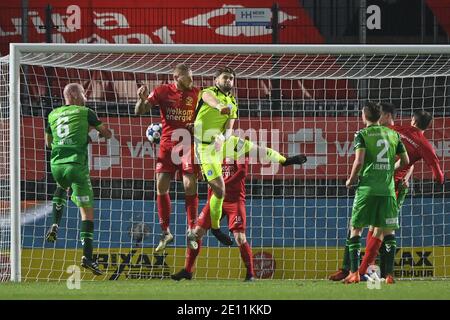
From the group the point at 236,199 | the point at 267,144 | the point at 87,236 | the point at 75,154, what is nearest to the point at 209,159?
the point at 236,199

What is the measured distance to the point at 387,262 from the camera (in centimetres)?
1261

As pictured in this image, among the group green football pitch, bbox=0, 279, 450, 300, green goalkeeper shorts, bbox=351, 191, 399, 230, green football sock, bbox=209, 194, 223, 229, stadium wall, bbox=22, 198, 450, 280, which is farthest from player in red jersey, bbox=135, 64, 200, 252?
stadium wall, bbox=22, 198, 450, 280

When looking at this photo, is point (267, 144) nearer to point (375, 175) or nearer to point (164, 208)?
point (164, 208)

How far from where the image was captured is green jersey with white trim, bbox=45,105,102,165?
13102mm

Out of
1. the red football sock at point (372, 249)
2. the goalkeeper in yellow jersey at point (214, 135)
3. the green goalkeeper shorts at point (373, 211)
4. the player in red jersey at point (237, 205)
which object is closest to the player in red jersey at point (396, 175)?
the red football sock at point (372, 249)

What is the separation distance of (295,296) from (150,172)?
5.87 m

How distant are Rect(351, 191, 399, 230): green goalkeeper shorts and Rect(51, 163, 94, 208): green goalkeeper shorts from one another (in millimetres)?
2885

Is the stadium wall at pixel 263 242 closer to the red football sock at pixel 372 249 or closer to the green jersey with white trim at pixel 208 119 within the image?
the green jersey with white trim at pixel 208 119

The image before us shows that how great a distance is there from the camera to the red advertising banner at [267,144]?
16.2 metres

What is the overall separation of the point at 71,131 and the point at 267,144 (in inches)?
150

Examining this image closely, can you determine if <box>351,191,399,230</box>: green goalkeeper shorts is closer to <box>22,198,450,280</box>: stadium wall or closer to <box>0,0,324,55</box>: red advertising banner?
<box>22,198,450,280</box>: stadium wall

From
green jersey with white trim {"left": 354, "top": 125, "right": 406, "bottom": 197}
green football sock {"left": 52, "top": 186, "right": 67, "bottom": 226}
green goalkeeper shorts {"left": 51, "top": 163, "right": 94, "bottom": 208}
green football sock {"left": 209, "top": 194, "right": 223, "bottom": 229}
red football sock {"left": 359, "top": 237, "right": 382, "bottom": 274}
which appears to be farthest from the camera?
green football sock {"left": 52, "top": 186, "right": 67, "bottom": 226}

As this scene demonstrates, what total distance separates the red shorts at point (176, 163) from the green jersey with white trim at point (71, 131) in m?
0.76

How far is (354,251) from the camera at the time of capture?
1245cm
